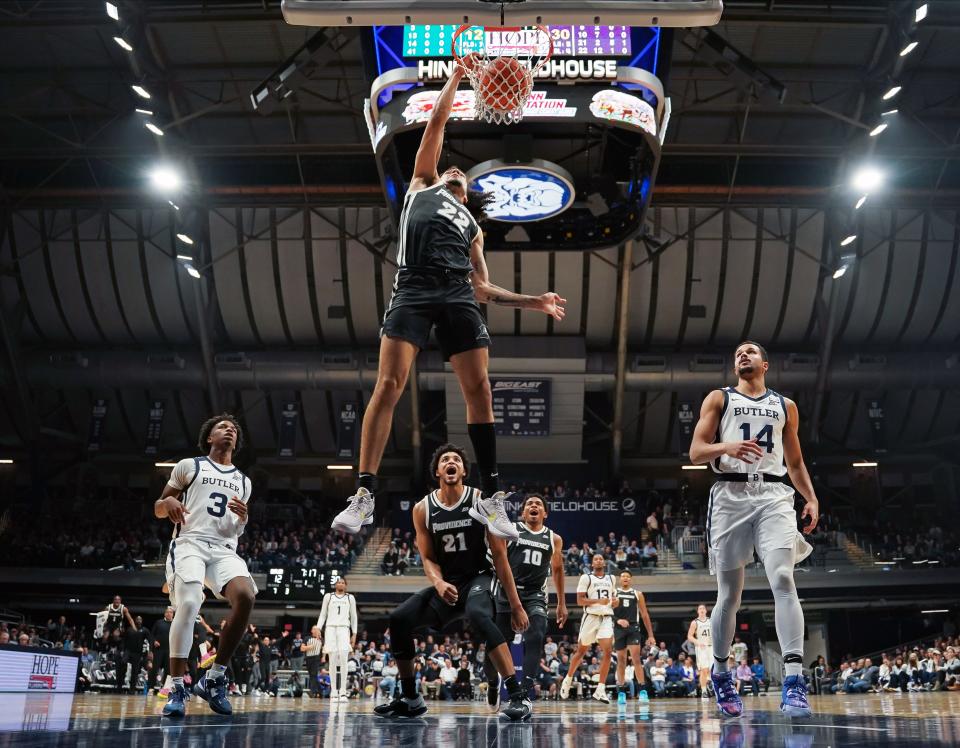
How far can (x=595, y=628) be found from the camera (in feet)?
47.3

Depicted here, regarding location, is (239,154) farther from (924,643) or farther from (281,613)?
(924,643)

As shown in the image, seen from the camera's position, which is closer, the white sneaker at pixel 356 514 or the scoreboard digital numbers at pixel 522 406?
the white sneaker at pixel 356 514

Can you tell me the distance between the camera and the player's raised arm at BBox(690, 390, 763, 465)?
5.67 m

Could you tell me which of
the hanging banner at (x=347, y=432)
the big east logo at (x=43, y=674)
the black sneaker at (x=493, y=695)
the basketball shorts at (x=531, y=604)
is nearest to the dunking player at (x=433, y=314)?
the basketball shorts at (x=531, y=604)

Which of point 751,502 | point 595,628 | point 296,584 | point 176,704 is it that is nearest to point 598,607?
point 595,628

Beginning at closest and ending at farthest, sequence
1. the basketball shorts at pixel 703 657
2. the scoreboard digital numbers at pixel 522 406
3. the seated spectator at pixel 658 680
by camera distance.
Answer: the basketball shorts at pixel 703 657 → the seated spectator at pixel 658 680 → the scoreboard digital numbers at pixel 522 406

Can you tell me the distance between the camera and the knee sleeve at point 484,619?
20.0 ft

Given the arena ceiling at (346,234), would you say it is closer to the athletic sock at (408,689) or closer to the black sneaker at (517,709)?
the athletic sock at (408,689)

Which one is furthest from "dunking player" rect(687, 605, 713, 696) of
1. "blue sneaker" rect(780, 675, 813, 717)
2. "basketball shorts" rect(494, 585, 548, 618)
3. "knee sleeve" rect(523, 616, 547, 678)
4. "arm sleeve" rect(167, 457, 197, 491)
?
"arm sleeve" rect(167, 457, 197, 491)

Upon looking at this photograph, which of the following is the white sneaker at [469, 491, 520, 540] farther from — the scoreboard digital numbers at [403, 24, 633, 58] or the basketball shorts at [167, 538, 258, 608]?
the scoreboard digital numbers at [403, 24, 633, 58]

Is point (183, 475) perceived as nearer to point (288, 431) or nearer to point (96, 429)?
point (288, 431)

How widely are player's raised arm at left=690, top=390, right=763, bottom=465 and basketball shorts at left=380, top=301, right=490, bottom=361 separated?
164 centimetres

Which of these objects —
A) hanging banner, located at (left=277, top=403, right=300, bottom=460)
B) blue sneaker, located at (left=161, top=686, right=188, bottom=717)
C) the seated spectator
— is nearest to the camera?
blue sneaker, located at (left=161, top=686, right=188, bottom=717)

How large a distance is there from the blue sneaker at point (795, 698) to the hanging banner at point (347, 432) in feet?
86.4
